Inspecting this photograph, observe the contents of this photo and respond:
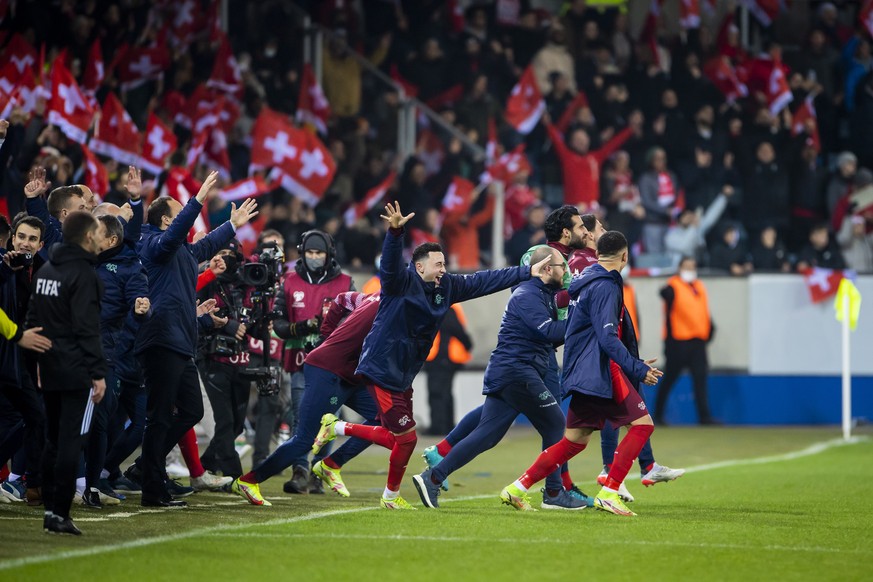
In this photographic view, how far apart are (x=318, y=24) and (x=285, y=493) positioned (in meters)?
13.2

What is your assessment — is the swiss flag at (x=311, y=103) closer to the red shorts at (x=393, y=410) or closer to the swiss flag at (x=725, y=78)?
the swiss flag at (x=725, y=78)

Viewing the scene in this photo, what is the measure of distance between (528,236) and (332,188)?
3004 millimetres

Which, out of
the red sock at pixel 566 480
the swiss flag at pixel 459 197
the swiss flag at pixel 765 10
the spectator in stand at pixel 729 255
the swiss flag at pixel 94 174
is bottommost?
the red sock at pixel 566 480

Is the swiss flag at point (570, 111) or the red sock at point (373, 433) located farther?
the swiss flag at point (570, 111)

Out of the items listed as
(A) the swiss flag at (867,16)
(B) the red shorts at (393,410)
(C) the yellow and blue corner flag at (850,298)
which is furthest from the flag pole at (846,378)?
(B) the red shorts at (393,410)

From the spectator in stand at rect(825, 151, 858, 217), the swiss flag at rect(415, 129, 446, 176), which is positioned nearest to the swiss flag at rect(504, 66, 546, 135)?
the swiss flag at rect(415, 129, 446, 176)

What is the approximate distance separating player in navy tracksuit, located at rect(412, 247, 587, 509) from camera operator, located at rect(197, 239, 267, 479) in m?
2.36

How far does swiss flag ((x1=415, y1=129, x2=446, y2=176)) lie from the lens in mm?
23234

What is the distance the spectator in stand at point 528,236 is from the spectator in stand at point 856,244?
16.0 feet

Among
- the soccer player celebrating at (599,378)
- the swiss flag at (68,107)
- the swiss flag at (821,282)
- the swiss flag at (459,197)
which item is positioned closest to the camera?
the soccer player celebrating at (599,378)

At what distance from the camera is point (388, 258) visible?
10297 millimetres

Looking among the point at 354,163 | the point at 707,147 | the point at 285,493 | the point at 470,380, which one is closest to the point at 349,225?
the point at 354,163

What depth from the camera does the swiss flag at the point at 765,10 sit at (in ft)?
89.2

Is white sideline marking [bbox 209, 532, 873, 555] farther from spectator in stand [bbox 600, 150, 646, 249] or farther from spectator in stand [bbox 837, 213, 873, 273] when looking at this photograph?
spectator in stand [bbox 837, 213, 873, 273]
